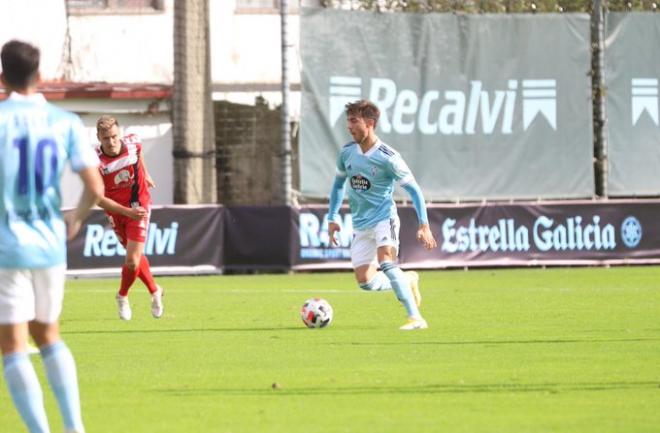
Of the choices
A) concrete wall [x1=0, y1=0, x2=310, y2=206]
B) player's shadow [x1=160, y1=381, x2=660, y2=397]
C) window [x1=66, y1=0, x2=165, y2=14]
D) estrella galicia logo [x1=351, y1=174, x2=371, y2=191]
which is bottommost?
player's shadow [x1=160, y1=381, x2=660, y2=397]

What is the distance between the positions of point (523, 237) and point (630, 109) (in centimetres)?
379

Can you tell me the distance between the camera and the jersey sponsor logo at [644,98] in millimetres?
31453

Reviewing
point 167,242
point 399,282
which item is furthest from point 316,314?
point 167,242

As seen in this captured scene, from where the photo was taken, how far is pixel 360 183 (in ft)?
53.0

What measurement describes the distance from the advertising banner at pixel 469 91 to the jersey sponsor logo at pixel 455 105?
2cm

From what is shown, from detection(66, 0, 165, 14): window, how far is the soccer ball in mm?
20943

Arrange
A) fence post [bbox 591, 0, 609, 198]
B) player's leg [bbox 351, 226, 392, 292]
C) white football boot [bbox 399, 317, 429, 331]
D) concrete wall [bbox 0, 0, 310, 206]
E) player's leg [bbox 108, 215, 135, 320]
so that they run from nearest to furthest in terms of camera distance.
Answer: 1. white football boot [bbox 399, 317, 429, 331]
2. player's leg [bbox 351, 226, 392, 292]
3. player's leg [bbox 108, 215, 135, 320]
4. fence post [bbox 591, 0, 609, 198]
5. concrete wall [bbox 0, 0, 310, 206]

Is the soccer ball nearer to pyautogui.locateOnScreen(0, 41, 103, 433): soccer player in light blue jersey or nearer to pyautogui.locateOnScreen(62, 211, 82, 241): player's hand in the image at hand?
pyautogui.locateOnScreen(62, 211, 82, 241): player's hand

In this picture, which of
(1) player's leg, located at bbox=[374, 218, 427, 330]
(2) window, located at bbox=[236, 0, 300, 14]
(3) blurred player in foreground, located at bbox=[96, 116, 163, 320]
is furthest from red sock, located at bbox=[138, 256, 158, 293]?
(2) window, located at bbox=[236, 0, 300, 14]

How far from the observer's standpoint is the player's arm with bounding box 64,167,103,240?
837 cm

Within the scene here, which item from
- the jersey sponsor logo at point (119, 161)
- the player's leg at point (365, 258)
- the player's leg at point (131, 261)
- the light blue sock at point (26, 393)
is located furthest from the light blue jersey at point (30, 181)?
the player's leg at point (131, 261)

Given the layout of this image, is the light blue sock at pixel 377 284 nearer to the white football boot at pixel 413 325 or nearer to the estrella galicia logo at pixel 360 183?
the white football boot at pixel 413 325

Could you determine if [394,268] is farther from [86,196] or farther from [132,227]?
[86,196]

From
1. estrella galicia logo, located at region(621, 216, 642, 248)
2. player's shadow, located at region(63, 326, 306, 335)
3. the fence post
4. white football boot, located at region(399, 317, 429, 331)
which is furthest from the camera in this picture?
the fence post
